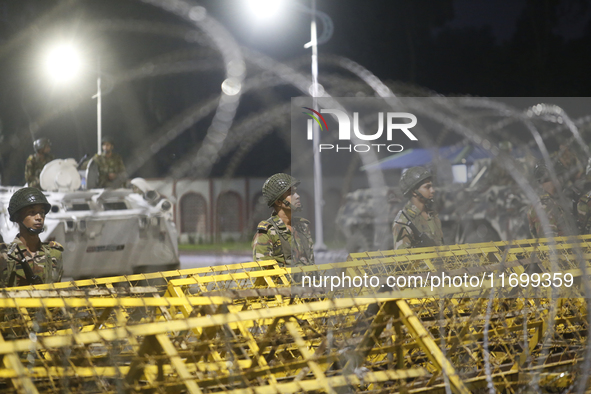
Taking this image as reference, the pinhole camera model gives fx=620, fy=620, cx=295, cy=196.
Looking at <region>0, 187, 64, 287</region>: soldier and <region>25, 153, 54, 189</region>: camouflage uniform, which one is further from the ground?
<region>25, 153, 54, 189</region>: camouflage uniform

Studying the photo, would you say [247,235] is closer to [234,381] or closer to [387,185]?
[387,185]

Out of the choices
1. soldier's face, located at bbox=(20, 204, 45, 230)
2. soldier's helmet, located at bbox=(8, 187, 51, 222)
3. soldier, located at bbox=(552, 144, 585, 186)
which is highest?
soldier, located at bbox=(552, 144, 585, 186)

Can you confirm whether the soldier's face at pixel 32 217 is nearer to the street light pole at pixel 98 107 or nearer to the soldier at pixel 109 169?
the soldier at pixel 109 169

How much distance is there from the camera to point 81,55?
10.6 meters

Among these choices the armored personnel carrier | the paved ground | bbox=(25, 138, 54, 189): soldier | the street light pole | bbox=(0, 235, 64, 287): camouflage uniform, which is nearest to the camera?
bbox=(0, 235, 64, 287): camouflage uniform

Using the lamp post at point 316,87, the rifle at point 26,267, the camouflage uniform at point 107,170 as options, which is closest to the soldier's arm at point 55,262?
the rifle at point 26,267

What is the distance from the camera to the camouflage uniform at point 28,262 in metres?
3.90

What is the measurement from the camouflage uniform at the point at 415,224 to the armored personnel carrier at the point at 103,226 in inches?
167

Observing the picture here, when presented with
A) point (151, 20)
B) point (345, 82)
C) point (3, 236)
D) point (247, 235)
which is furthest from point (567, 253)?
point (247, 235)

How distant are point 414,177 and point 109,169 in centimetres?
560

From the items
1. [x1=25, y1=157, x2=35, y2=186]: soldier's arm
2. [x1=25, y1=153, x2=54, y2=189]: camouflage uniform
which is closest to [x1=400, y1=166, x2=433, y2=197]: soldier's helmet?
[x1=25, y1=153, x2=54, y2=189]: camouflage uniform

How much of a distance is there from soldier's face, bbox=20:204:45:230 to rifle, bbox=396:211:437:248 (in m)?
2.59

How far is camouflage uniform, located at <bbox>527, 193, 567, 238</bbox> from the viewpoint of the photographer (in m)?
5.59

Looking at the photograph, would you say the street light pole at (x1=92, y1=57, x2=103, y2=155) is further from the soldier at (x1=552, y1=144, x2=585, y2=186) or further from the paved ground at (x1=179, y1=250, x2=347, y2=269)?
the soldier at (x1=552, y1=144, x2=585, y2=186)
